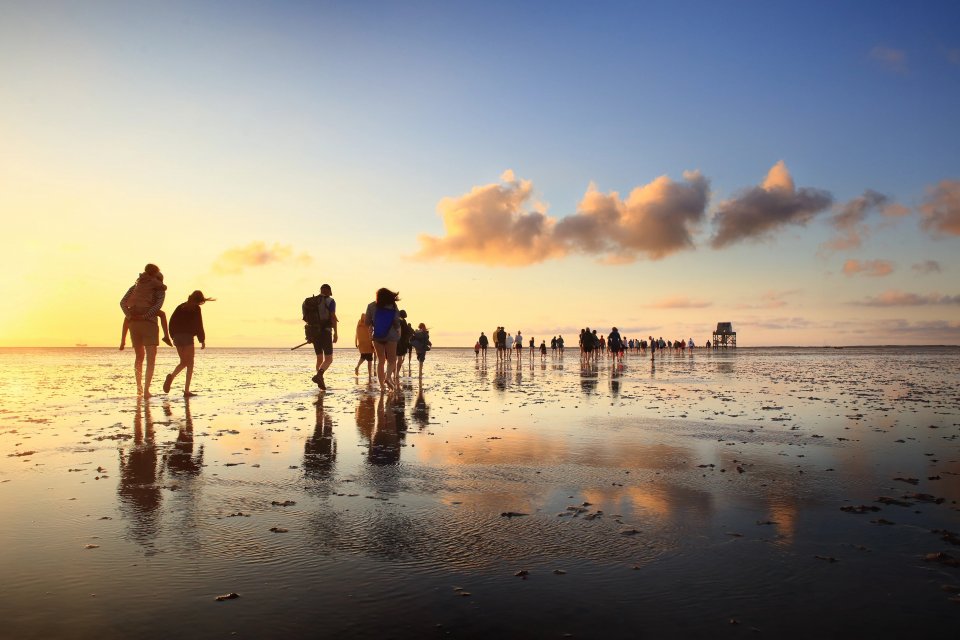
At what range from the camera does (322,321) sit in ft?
54.5

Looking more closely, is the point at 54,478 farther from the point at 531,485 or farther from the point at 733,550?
the point at 733,550

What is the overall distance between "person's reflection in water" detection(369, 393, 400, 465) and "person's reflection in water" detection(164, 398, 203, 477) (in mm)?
1924

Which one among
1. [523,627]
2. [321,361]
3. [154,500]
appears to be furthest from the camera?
[321,361]

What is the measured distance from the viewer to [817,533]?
4398mm

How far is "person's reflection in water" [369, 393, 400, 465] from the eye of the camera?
730 cm

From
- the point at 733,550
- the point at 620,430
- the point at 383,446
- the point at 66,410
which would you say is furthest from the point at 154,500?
the point at 66,410

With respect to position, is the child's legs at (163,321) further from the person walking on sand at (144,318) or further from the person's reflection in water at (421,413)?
the person's reflection in water at (421,413)

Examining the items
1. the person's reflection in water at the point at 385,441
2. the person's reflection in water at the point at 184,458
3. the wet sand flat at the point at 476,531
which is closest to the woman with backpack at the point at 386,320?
the person's reflection in water at the point at 385,441

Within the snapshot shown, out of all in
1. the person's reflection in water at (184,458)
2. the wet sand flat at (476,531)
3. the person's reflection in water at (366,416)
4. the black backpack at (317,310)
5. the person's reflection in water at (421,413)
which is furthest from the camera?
the black backpack at (317,310)

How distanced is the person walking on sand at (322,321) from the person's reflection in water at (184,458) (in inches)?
285

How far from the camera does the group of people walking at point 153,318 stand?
13.6 m

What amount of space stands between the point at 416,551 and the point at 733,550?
2071mm

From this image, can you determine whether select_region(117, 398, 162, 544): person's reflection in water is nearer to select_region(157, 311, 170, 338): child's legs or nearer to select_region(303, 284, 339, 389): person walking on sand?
select_region(157, 311, 170, 338): child's legs

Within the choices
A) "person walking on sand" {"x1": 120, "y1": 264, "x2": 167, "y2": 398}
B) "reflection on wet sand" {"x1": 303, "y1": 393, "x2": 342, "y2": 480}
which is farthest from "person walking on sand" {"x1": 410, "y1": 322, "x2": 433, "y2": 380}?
"reflection on wet sand" {"x1": 303, "y1": 393, "x2": 342, "y2": 480}
